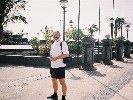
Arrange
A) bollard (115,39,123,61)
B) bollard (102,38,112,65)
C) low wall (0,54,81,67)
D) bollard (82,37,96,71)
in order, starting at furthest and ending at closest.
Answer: bollard (115,39,123,61) < bollard (102,38,112,65) < low wall (0,54,81,67) < bollard (82,37,96,71)

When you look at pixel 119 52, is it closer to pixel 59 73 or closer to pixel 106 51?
pixel 106 51

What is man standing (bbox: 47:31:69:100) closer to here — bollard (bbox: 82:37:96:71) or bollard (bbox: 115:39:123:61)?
bollard (bbox: 82:37:96:71)

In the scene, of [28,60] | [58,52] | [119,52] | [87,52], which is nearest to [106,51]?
[119,52]

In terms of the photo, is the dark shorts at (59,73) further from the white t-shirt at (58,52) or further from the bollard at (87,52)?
the bollard at (87,52)

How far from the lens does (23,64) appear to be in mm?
16641

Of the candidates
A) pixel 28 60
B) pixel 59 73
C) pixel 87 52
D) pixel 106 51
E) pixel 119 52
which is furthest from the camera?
pixel 119 52

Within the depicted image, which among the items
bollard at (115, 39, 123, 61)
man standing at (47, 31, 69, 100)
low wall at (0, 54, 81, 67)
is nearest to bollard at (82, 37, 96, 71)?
low wall at (0, 54, 81, 67)

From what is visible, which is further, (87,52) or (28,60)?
(28,60)

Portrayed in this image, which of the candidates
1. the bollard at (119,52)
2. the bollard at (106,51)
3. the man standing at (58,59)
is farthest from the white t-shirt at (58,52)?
the bollard at (119,52)

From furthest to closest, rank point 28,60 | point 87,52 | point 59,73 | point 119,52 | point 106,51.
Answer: point 119,52, point 106,51, point 28,60, point 87,52, point 59,73

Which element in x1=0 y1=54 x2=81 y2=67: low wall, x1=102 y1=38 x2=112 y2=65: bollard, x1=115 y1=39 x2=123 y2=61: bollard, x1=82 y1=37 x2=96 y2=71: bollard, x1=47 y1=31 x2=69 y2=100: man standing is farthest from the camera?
x1=115 y1=39 x2=123 y2=61: bollard

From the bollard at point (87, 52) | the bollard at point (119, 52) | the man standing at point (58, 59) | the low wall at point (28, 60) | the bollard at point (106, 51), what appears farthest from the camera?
the bollard at point (119, 52)

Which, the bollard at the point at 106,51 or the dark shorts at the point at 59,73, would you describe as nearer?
the dark shorts at the point at 59,73

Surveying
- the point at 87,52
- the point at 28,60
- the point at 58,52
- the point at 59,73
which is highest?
the point at 58,52
